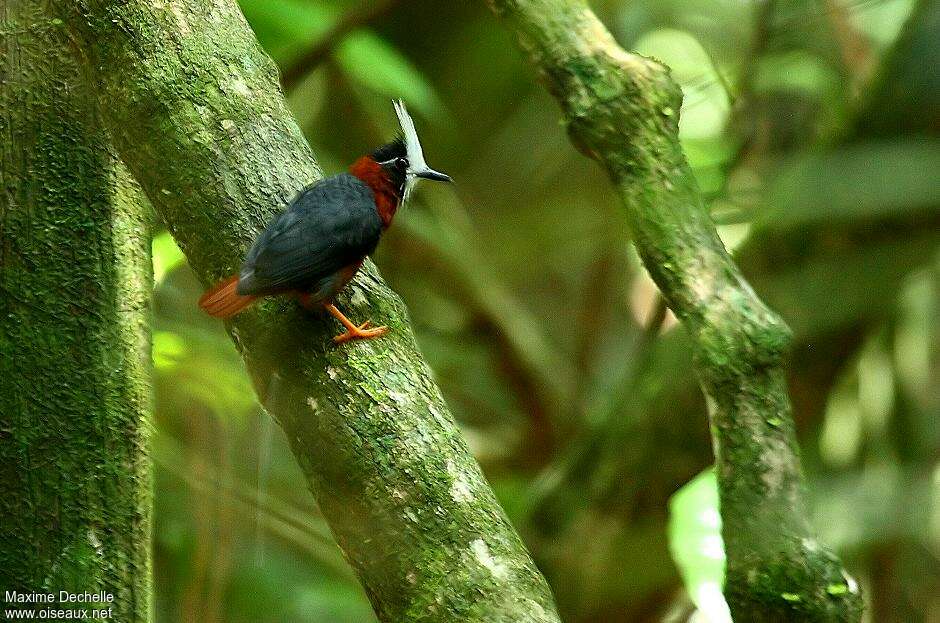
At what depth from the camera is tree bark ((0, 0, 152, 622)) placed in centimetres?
193

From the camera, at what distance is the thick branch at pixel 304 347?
1.71m

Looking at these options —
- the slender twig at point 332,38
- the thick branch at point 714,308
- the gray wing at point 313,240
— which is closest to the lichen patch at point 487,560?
the thick branch at point 714,308

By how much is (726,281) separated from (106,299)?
1.26 metres

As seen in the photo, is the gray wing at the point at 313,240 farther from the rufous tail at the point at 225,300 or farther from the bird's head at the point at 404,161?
the bird's head at the point at 404,161

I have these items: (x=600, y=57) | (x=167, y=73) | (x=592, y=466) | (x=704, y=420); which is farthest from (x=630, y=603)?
(x=167, y=73)

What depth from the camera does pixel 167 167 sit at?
1904 mm

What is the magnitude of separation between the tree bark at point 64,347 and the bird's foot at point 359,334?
0.51 meters

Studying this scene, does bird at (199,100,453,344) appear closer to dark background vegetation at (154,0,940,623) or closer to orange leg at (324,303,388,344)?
orange leg at (324,303,388,344)

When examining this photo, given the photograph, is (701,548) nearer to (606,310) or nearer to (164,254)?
(164,254)

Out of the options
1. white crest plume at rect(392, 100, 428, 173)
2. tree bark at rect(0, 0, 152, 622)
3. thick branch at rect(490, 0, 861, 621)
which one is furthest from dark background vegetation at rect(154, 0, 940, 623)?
thick branch at rect(490, 0, 861, 621)

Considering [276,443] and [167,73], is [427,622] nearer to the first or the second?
[167,73]

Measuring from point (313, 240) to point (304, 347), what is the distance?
24 cm

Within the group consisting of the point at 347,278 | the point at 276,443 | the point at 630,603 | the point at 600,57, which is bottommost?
the point at 276,443

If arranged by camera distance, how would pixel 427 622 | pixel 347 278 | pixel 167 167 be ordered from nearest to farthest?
1. pixel 427 622
2. pixel 167 167
3. pixel 347 278
